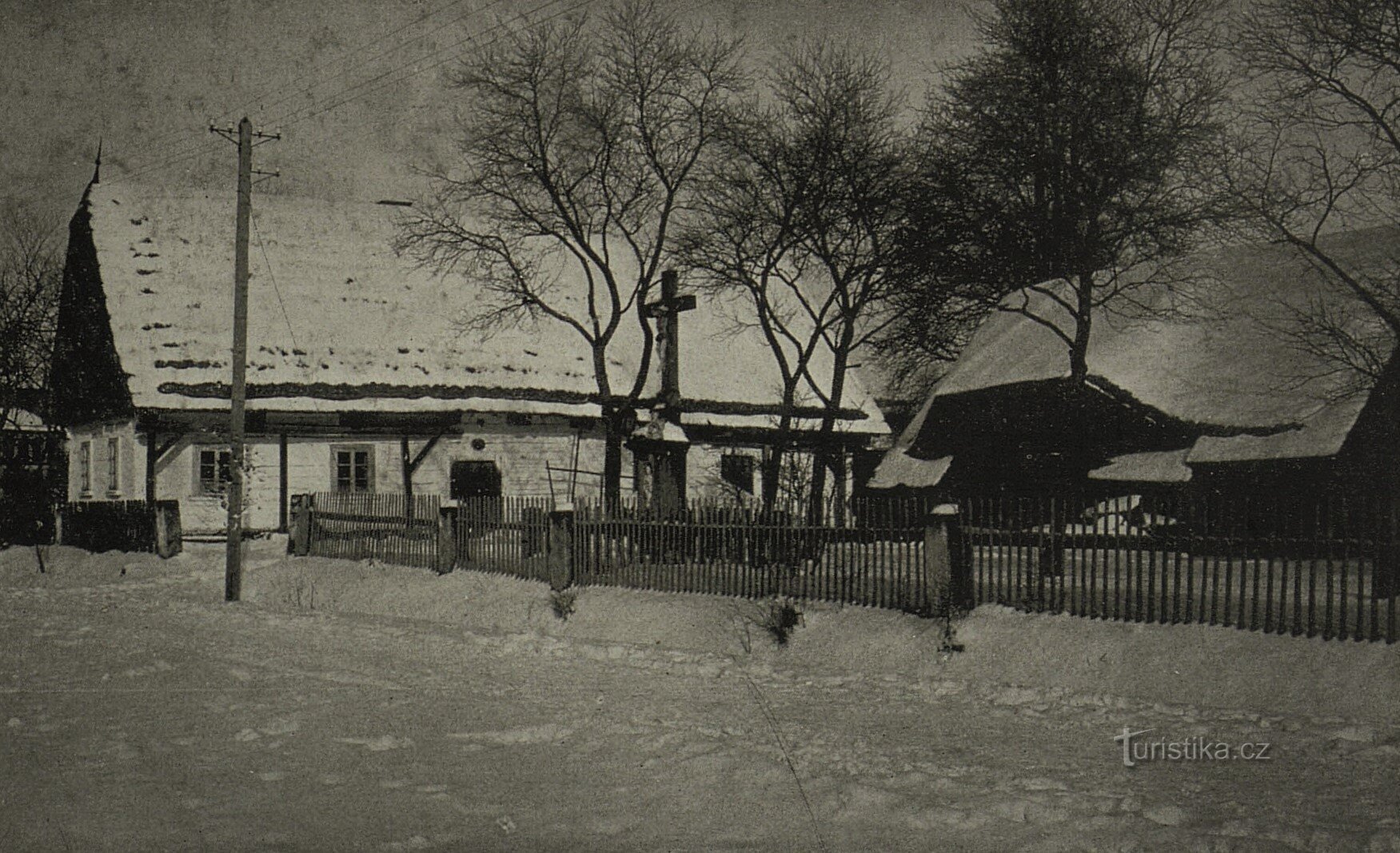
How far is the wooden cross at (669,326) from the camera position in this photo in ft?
58.9

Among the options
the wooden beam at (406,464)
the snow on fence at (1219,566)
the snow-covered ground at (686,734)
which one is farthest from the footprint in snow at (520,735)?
the wooden beam at (406,464)

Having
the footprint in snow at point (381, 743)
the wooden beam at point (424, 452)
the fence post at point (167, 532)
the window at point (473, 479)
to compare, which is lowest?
the footprint in snow at point (381, 743)

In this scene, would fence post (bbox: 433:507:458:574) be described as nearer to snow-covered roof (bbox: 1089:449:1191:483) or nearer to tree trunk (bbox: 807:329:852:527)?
tree trunk (bbox: 807:329:852:527)

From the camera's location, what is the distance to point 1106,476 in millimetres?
18688

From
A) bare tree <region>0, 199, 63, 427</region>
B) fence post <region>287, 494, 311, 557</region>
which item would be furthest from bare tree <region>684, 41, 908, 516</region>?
bare tree <region>0, 199, 63, 427</region>

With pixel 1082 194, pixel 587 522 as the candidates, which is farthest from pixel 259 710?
pixel 1082 194

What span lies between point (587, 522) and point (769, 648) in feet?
12.1

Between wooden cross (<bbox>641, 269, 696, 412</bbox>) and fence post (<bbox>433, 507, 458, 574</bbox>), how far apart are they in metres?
3.99

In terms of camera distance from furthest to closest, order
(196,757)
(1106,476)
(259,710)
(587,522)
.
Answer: (1106,476), (587,522), (259,710), (196,757)

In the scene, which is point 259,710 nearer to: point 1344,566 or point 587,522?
point 587,522

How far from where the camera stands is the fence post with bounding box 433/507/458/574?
1541 cm

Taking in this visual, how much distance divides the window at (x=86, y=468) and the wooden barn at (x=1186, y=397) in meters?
17.7

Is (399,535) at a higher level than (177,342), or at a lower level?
lower

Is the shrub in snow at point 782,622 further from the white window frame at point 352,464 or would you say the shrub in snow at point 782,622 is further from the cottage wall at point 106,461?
the cottage wall at point 106,461
